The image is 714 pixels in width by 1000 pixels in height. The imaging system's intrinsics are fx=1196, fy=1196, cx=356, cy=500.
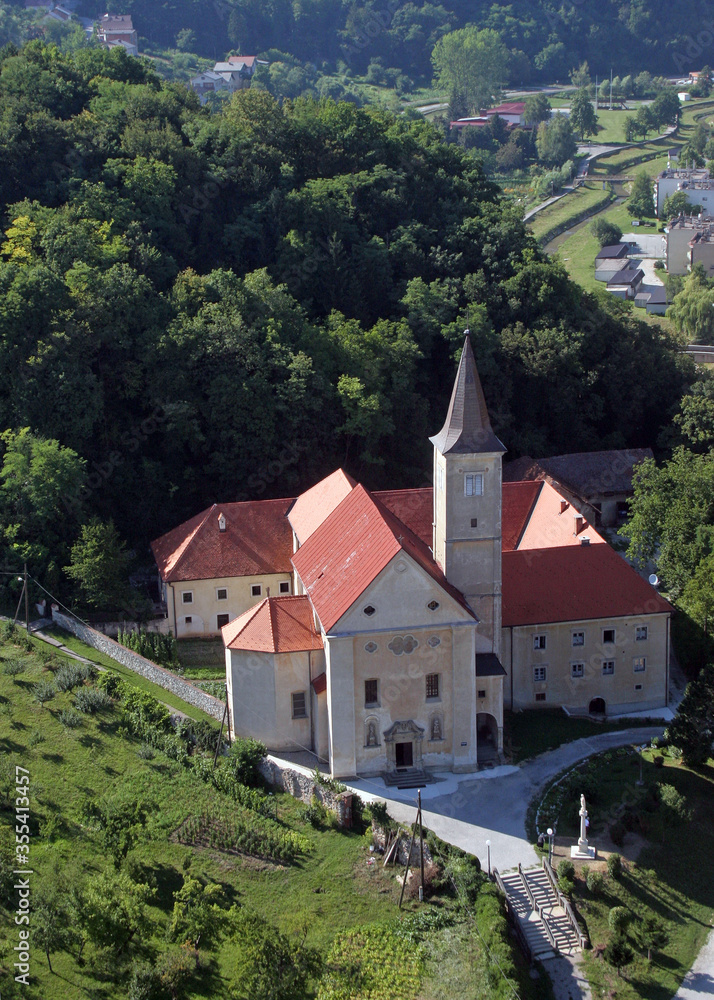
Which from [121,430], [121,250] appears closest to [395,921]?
[121,430]

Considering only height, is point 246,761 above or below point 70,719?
below

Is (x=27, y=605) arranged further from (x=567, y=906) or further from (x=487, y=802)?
(x=567, y=906)

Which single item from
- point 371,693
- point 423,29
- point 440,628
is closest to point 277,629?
point 371,693

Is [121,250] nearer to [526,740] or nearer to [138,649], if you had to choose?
[138,649]

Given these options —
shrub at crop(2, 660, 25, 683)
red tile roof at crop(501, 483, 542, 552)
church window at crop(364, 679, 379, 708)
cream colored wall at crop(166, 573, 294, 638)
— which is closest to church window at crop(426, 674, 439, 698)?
church window at crop(364, 679, 379, 708)

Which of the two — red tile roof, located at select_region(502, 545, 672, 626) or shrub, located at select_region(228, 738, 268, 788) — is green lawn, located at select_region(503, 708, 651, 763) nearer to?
red tile roof, located at select_region(502, 545, 672, 626)

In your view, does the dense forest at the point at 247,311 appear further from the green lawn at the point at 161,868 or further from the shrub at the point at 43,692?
the green lawn at the point at 161,868
